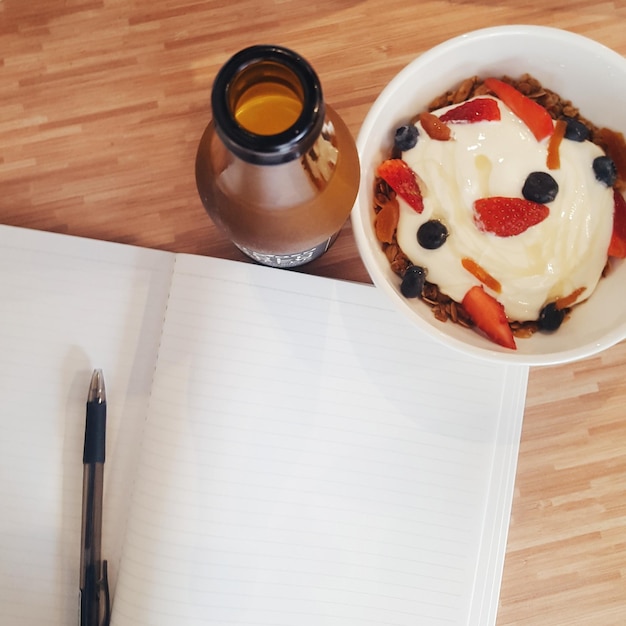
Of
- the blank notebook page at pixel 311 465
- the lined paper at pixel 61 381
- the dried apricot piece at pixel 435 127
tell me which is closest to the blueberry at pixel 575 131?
the dried apricot piece at pixel 435 127

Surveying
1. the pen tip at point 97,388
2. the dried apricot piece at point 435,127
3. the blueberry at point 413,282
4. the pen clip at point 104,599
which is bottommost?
the pen clip at point 104,599

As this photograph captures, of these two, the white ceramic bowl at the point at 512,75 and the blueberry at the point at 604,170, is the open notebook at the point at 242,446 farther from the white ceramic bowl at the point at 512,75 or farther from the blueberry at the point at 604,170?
the blueberry at the point at 604,170

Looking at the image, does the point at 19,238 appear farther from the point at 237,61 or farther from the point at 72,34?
the point at 237,61

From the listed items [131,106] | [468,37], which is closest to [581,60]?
[468,37]

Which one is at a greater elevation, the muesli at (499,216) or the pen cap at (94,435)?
the muesli at (499,216)

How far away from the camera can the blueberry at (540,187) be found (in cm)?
54

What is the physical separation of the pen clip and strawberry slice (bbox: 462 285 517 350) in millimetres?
394

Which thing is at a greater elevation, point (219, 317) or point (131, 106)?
point (131, 106)

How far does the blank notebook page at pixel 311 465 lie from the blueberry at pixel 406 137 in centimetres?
13

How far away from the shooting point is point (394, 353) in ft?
1.95

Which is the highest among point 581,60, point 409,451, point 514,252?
point 581,60

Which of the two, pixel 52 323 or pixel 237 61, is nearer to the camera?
pixel 237 61

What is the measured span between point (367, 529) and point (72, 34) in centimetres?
54

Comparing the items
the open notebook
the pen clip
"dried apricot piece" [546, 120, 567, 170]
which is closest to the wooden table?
the open notebook
